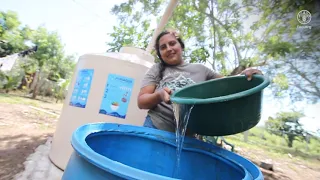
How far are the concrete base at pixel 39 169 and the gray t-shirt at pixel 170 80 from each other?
1298 mm

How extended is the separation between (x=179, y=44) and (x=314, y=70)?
12.0ft

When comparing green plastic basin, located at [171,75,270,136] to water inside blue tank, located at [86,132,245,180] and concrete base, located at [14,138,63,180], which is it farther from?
concrete base, located at [14,138,63,180]

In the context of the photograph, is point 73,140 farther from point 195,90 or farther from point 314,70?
point 314,70

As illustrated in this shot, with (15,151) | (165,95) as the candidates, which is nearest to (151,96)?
(165,95)

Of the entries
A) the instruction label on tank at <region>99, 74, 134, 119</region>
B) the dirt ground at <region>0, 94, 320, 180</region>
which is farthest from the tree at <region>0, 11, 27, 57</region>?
the instruction label on tank at <region>99, 74, 134, 119</region>

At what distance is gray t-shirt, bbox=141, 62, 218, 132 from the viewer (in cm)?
135

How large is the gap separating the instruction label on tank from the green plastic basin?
0.96m

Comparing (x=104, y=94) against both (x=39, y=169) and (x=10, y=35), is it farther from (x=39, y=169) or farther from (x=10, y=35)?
(x=10, y=35)

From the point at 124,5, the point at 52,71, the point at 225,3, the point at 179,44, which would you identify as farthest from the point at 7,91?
the point at 179,44

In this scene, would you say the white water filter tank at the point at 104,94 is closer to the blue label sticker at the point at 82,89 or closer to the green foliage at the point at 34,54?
the blue label sticker at the point at 82,89

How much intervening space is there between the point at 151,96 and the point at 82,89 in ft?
3.70

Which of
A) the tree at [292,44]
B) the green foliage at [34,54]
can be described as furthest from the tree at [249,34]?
the green foliage at [34,54]

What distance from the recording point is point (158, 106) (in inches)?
53.7

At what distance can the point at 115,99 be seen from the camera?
2020 millimetres
